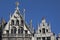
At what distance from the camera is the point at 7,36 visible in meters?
42.8

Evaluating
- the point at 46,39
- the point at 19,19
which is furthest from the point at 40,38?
the point at 19,19

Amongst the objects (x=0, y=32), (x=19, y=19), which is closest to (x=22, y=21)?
(x=19, y=19)

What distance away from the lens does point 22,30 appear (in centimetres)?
4300

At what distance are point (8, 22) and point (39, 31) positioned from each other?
4040mm

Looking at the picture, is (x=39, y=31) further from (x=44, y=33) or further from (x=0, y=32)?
(x=0, y=32)

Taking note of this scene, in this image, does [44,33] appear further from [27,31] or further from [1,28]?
[1,28]

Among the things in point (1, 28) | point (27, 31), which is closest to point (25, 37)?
point (27, 31)

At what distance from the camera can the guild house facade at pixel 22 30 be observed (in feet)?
139

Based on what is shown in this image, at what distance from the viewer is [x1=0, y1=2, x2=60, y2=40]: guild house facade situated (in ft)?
139

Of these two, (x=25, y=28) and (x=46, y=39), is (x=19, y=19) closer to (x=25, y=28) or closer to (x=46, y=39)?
(x=25, y=28)

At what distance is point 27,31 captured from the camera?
4275 centimetres

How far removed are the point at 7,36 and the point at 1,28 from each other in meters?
1.72

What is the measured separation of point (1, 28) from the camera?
43969 mm

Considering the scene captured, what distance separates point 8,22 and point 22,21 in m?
1.76
